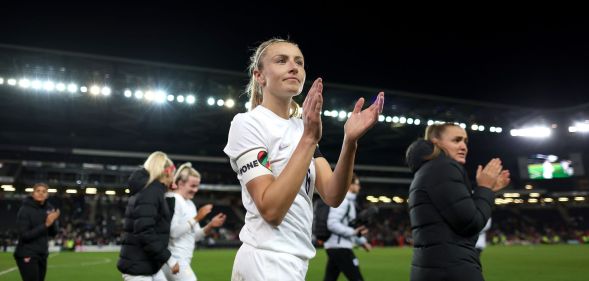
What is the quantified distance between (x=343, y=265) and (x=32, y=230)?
469cm

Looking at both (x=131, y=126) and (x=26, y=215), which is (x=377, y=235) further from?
(x=26, y=215)

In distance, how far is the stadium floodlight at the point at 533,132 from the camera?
48.9 metres

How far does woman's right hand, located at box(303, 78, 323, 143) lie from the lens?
1886 millimetres

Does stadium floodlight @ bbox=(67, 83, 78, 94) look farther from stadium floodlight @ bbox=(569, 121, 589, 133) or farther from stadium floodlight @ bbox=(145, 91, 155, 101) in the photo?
Result: stadium floodlight @ bbox=(569, 121, 589, 133)

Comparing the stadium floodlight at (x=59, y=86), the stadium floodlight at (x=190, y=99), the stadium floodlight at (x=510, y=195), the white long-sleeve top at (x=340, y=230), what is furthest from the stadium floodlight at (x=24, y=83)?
the stadium floodlight at (x=510, y=195)

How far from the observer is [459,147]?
3.89 m

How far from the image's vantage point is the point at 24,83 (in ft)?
108

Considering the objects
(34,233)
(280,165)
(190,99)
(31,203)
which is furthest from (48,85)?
(280,165)

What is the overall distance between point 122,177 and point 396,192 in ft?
88.2

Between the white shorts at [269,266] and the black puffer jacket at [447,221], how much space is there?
5.62 ft

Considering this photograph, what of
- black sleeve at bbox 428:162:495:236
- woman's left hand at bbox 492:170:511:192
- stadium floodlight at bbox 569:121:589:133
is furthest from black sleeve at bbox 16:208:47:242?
stadium floodlight at bbox 569:121:589:133

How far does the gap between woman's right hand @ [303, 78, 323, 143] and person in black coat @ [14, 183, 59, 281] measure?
260 inches

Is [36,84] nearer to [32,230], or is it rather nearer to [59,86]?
[59,86]

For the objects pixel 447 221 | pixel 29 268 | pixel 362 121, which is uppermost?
pixel 362 121
